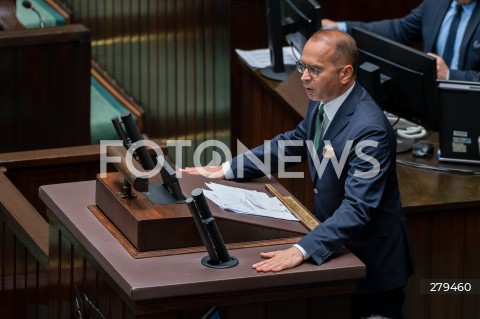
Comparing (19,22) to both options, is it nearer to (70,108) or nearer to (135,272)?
(70,108)

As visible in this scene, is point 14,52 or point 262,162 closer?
point 262,162

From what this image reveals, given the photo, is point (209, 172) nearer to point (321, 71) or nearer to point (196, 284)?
point (321, 71)

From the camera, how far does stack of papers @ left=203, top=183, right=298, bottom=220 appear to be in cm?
329

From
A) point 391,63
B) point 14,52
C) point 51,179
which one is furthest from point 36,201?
point 391,63

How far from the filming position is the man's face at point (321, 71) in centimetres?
350

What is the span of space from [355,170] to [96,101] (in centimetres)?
356

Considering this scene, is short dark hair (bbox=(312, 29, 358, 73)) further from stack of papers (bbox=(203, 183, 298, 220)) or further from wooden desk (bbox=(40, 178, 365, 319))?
wooden desk (bbox=(40, 178, 365, 319))

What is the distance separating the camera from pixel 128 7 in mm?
6852

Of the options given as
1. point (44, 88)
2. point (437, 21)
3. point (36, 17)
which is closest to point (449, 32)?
point (437, 21)

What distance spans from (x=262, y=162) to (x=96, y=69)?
135 inches

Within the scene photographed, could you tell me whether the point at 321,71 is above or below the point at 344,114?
above

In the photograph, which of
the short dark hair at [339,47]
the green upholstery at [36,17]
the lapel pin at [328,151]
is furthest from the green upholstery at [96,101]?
the short dark hair at [339,47]

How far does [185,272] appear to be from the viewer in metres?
2.97

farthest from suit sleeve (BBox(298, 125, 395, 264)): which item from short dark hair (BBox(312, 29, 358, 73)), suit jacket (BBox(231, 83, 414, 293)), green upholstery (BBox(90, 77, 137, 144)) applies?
green upholstery (BBox(90, 77, 137, 144))
